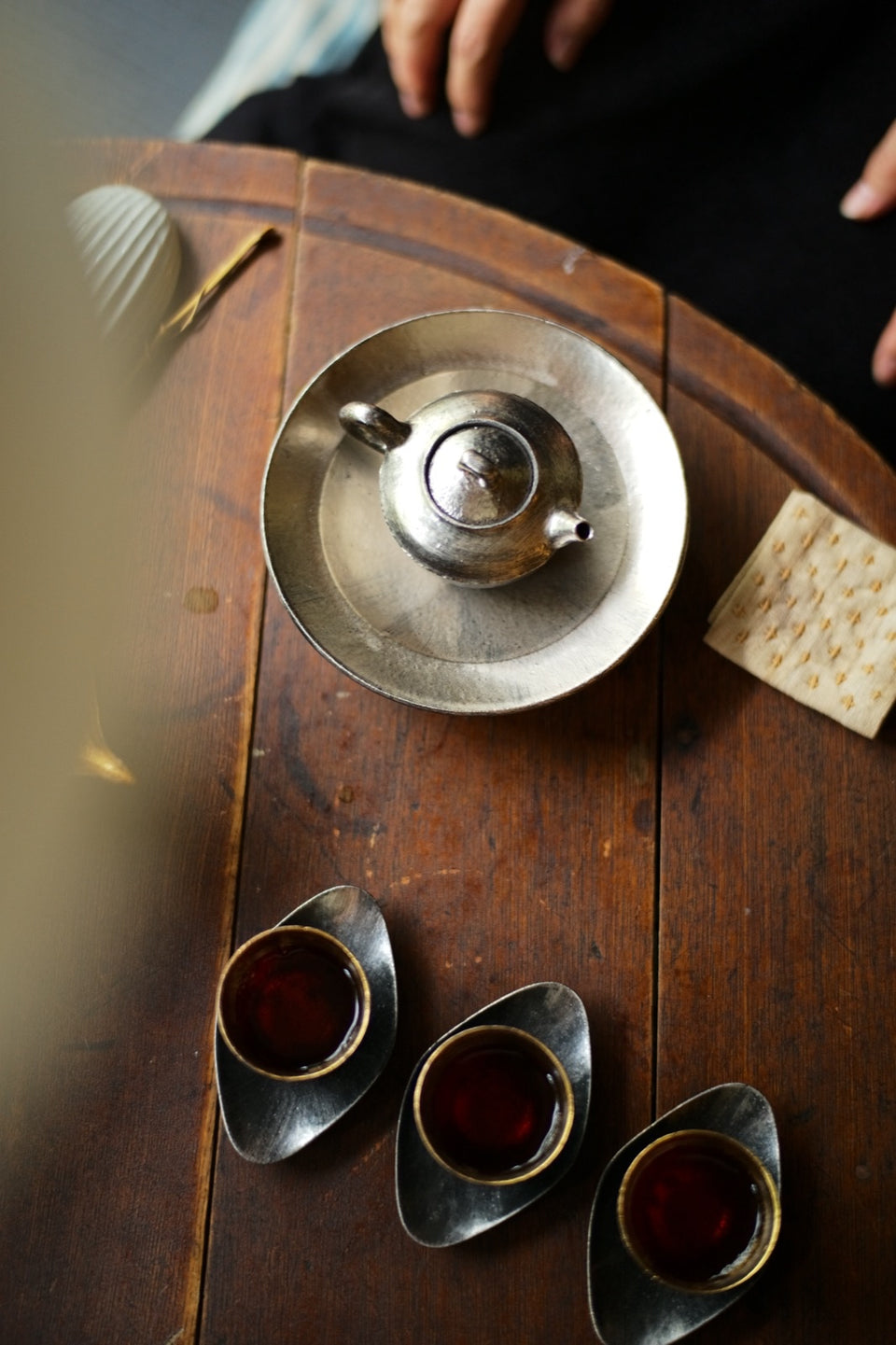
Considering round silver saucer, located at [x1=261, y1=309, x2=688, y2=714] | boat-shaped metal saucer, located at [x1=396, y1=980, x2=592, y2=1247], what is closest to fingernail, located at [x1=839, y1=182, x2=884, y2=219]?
round silver saucer, located at [x1=261, y1=309, x2=688, y2=714]

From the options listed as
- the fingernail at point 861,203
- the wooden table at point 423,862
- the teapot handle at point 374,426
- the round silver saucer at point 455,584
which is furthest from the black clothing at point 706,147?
the teapot handle at point 374,426

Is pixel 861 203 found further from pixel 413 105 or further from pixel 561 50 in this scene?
pixel 413 105

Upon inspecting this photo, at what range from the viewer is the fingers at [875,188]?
0.90m

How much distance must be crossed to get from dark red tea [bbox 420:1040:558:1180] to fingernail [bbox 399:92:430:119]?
800mm

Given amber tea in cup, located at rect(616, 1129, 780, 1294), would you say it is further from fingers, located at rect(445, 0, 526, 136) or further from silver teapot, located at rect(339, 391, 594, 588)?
fingers, located at rect(445, 0, 526, 136)

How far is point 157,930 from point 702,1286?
1.33 ft

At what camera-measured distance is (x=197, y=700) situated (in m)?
0.75

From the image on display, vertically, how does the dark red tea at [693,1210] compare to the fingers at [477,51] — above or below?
below

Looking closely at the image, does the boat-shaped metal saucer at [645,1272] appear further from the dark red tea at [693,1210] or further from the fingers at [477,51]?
the fingers at [477,51]

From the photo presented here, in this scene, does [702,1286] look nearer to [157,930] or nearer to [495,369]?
[157,930]

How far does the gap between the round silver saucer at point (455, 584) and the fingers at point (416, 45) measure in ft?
1.01

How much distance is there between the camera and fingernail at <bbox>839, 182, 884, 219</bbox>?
93cm

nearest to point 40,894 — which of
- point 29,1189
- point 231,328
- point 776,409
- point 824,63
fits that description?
point 29,1189

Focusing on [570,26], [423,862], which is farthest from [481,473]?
[570,26]
